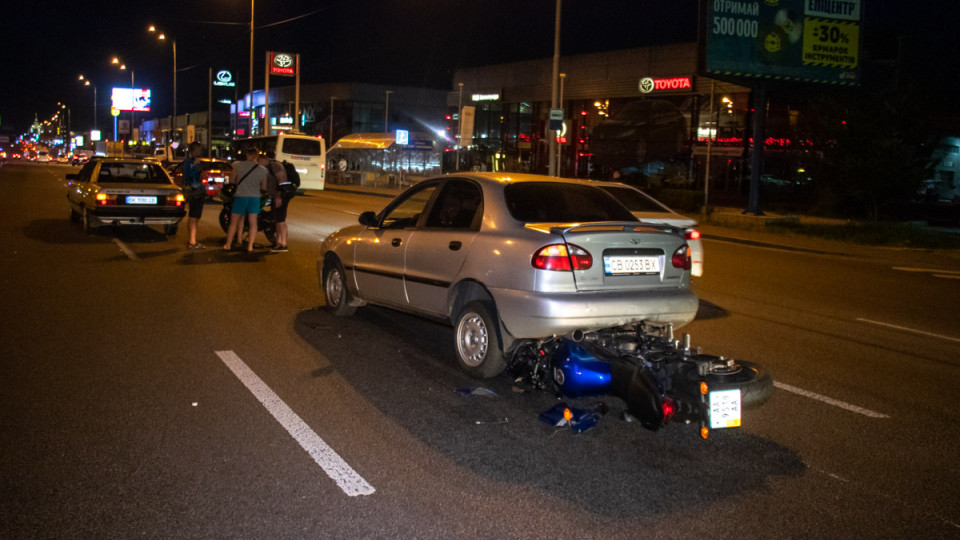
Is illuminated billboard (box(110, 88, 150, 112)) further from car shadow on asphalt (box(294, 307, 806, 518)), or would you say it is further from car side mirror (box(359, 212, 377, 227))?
car shadow on asphalt (box(294, 307, 806, 518))

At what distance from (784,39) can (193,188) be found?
57.4 ft

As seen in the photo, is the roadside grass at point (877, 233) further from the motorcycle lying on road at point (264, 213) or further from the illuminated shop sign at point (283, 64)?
the illuminated shop sign at point (283, 64)

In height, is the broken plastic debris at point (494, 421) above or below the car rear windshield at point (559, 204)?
below

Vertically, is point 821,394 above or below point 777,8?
below

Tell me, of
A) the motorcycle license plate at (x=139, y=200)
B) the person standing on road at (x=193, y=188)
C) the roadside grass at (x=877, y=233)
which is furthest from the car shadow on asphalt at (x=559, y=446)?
the roadside grass at (x=877, y=233)

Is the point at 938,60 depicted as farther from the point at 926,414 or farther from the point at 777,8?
the point at 926,414

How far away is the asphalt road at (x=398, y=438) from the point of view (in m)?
3.94

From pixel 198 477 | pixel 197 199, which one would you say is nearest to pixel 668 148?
pixel 197 199

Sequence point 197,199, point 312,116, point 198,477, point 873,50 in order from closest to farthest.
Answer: point 198,477
point 197,199
point 873,50
point 312,116

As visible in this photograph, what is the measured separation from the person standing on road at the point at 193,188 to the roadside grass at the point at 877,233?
1568 centimetres

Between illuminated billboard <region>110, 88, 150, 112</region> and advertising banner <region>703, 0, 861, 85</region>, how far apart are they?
82.3 metres

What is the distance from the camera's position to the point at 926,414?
5.86 m

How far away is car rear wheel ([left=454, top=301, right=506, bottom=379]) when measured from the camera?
617cm

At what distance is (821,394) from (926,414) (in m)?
0.72
